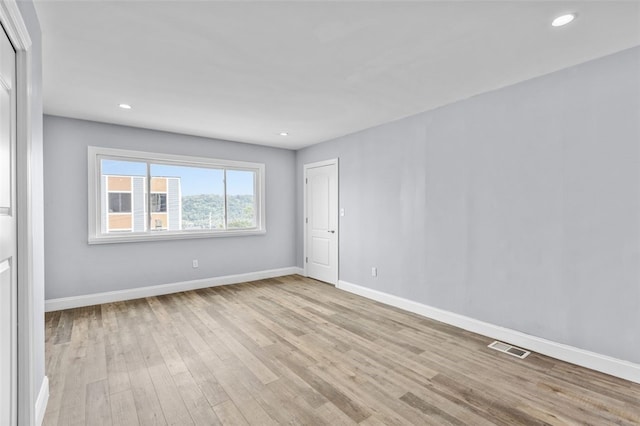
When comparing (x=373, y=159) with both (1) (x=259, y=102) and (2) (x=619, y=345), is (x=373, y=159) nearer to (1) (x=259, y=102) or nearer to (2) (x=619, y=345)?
(1) (x=259, y=102)

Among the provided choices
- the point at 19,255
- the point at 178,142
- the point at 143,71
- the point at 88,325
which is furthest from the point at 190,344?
the point at 178,142

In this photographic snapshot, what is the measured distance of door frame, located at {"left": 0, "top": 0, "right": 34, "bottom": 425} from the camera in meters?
1.52

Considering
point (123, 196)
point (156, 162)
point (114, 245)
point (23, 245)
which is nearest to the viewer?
point (23, 245)

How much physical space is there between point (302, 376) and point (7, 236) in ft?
6.60

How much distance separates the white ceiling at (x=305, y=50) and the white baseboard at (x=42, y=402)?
→ 7.79 feet

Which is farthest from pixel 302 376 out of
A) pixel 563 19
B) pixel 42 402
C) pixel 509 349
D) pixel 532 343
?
pixel 563 19

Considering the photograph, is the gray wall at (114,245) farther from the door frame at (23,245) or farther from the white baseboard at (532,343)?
the door frame at (23,245)

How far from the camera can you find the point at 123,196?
4.39m

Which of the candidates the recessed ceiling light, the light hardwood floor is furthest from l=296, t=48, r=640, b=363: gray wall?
the recessed ceiling light

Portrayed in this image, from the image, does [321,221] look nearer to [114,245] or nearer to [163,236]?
[163,236]

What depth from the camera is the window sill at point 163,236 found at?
4160 millimetres

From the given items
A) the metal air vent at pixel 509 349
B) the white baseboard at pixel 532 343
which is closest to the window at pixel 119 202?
the white baseboard at pixel 532 343

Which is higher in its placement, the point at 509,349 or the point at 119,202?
the point at 119,202

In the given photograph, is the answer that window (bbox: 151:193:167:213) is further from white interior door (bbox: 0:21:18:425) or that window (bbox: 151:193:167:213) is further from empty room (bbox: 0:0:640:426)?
white interior door (bbox: 0:21:18:425)
